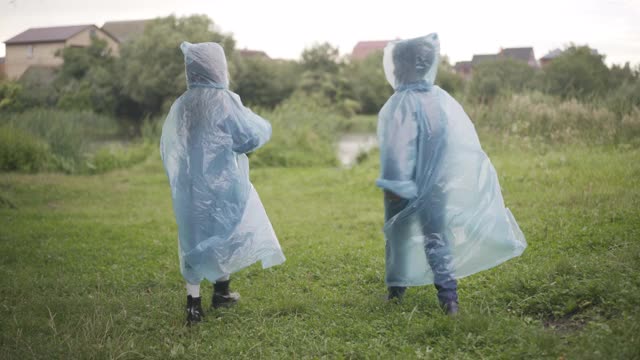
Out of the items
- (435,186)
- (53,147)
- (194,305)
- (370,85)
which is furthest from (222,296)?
(370,85)

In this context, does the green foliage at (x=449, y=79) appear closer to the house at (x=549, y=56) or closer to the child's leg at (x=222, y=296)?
the house at (x=549, y=56)

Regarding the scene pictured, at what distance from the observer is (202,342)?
11.0ft

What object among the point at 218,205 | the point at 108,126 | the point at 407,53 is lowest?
the point at 108,126

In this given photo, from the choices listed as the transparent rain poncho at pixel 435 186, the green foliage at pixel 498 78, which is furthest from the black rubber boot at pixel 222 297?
the green foliage at pixel 498 78

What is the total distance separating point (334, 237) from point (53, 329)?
3.23m

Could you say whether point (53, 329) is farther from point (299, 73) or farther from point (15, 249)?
point (299, 73)

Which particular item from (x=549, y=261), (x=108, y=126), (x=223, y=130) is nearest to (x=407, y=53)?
(x=223, y=130)

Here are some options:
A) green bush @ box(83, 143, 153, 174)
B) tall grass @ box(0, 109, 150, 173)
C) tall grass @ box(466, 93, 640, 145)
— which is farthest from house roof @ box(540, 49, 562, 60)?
tall grass @ box(0, 109, 150, 173)

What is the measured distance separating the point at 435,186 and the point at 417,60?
2.74 ft

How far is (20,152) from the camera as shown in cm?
1204

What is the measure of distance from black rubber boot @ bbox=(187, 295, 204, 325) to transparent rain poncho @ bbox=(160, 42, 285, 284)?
13 centimetres

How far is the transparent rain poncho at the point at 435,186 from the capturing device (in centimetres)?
352

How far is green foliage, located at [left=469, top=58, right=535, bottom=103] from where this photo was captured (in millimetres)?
14409

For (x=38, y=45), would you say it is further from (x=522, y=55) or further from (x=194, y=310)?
(x=522, y=55)
